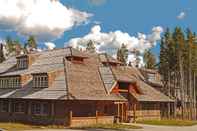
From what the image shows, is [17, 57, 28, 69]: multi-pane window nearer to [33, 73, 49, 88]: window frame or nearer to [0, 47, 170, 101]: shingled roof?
[0, 47, 170, 101]: shingled roof

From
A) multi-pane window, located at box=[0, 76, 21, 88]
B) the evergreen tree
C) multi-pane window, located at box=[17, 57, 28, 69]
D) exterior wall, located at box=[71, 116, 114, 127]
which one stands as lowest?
exterior wall, located at box=[71, 116, 114, 127]

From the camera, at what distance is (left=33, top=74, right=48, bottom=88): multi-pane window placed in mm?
43281

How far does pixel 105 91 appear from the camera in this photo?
44312mm

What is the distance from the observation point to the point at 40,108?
42.8 m

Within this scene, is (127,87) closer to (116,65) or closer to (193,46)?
(116,65)

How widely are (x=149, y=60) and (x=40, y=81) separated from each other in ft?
A: 181

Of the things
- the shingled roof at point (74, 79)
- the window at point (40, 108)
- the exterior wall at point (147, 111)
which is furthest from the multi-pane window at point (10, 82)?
the exterior wall at point (147, 111)

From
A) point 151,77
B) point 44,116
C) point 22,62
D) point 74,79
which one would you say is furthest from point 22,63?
point 151,77

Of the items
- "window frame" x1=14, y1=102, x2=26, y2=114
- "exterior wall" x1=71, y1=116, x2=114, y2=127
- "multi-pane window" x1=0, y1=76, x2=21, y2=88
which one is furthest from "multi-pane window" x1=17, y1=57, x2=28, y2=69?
"exterior wall" x1=71, y1=116, x2=114, y2=127

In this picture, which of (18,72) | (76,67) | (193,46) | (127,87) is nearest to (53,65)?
(76,67)

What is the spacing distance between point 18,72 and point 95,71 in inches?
399

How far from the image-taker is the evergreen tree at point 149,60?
9368cm

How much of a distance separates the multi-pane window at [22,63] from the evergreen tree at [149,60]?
150ft

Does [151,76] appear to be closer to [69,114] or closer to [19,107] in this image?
[19,107]
